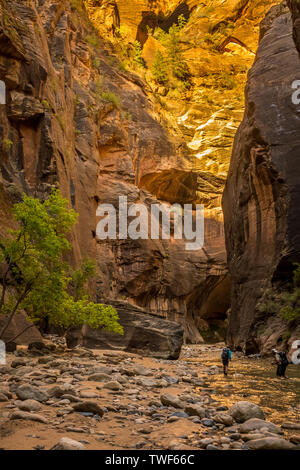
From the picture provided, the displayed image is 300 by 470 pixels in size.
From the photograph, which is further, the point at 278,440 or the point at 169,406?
the point at 169,406

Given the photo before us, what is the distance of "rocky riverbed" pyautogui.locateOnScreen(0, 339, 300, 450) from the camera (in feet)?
14.9

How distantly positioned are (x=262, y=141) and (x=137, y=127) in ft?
70.2

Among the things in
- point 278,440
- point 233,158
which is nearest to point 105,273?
point 233,158

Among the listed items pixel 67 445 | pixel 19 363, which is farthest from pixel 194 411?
pixel 19 363

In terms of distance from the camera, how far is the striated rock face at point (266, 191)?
76.0 ft

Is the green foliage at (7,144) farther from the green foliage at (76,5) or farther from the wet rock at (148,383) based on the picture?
the green foliage at (76,5)

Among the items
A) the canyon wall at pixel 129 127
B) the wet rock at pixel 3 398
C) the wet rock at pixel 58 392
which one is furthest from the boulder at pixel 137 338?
the wet rock at pixel 3 398

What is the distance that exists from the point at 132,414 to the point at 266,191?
22211 mm

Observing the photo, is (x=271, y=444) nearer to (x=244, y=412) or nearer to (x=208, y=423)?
(x=208, y=423)

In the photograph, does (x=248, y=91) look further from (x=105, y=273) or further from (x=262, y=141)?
(x=105, y=273)

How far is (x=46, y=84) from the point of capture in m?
24.1

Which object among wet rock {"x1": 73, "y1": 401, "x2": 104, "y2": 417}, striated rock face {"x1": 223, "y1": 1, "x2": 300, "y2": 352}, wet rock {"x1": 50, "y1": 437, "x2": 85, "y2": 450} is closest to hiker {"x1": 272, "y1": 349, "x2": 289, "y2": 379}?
striated rock face {"x1": 223, "y1": 1, "x2": 300, "y2": 352}

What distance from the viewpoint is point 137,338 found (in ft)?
58.3

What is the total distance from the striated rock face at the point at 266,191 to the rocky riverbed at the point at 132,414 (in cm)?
1284
